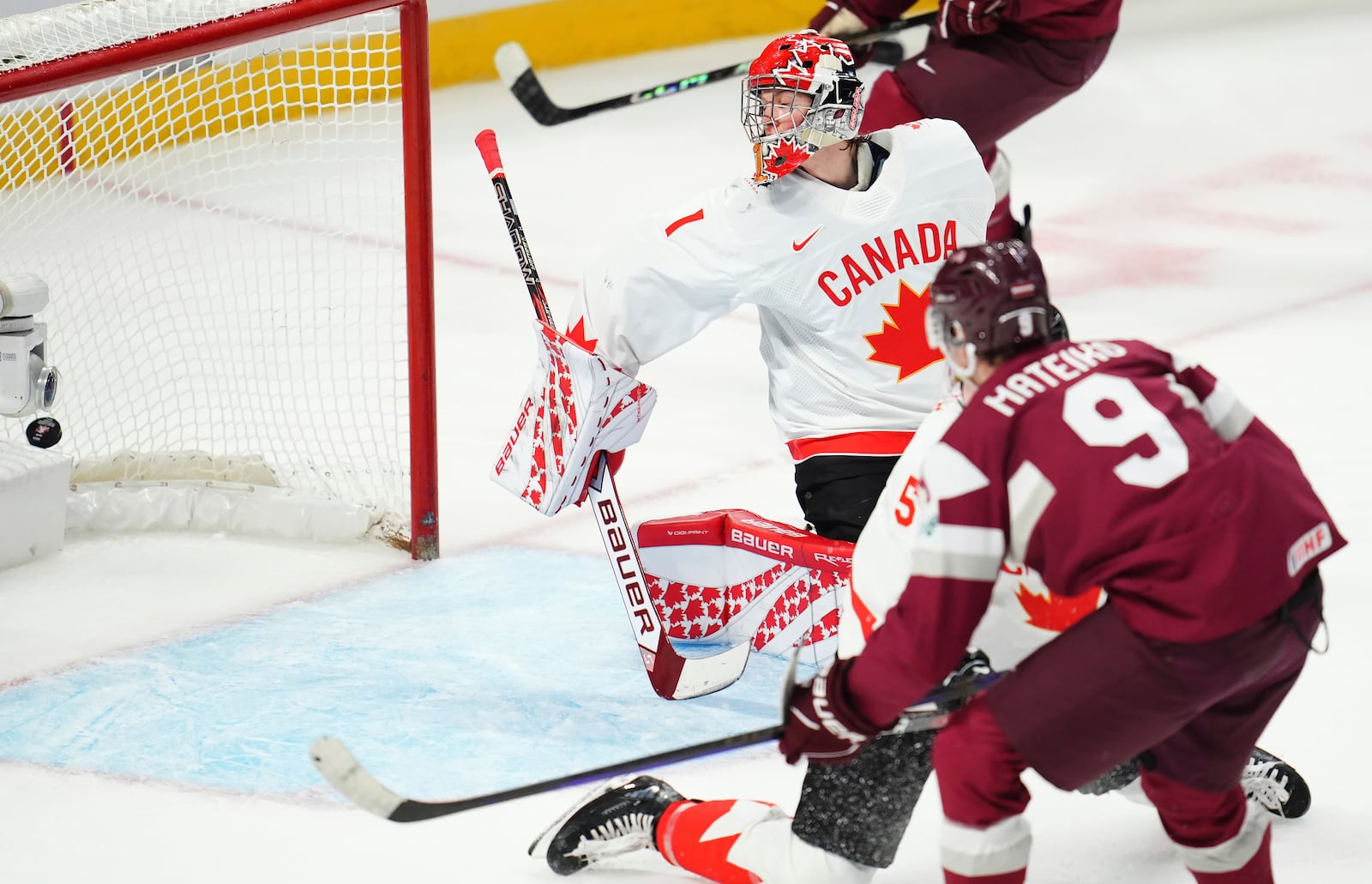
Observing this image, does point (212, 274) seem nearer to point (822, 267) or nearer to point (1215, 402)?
point (822, 267)

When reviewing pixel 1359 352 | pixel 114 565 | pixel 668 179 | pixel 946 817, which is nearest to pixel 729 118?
pixel 668 179

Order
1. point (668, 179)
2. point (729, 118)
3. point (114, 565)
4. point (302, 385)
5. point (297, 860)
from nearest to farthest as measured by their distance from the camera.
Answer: point (297, 860), point (114, 565), point (302, 385), point (668, 179), point (729, 118)

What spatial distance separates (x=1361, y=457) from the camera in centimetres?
369

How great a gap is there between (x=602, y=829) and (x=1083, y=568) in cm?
78

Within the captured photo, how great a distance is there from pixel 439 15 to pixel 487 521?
140 inches

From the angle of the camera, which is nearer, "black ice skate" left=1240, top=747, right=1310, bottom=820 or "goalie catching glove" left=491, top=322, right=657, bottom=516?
"black ice skate" left=1240, top=747, right=1310, bottom=820

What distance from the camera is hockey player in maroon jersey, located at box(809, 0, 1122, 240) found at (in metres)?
3.99

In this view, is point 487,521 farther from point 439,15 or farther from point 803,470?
point 439,15

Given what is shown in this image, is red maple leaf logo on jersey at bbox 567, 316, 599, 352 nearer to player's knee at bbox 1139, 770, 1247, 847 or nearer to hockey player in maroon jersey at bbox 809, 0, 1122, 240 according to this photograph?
player's knee at bbox 1139, 770, 1247, 847

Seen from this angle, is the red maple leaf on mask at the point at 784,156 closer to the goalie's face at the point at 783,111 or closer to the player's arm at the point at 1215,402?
the goalie's face at the point at 783,111

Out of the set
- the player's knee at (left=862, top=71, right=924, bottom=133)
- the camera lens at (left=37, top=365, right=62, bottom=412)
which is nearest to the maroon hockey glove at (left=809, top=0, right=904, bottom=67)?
the player's knee at (left=862, top=71, right=924, bottom=133)

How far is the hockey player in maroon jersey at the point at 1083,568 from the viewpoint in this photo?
170cm

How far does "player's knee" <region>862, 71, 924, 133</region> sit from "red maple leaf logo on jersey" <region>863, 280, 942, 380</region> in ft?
4.69

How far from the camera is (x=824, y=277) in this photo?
2604 millimetres
